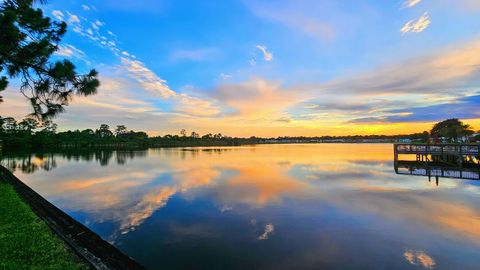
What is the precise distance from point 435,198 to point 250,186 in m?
10.8

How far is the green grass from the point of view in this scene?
15.9 ft

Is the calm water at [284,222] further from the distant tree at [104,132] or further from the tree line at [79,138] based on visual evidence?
the distant tree at [104,132]

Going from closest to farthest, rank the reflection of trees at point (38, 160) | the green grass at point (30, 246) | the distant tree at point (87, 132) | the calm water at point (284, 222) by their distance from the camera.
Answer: the green grass at point (30, 246) < the calm water at point (284, 222) < the reflection of trees at point (38, 160) < the distant tree at point (87, 132)

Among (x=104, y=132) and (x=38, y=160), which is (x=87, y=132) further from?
(x=38, y=160)

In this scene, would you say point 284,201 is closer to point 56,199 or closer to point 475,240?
point 475,240

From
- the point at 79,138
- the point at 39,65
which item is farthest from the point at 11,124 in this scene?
the point at 39,65

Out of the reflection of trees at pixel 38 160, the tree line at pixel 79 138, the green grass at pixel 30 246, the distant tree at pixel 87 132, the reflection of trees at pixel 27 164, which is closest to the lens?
the green grass at pixel 30 246

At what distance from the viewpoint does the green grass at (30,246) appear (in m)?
4.85

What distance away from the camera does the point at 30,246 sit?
18.4ft

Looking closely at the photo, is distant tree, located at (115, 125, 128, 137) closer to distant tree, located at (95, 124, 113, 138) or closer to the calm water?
distant tree, located at (95, 124, 113, 138)

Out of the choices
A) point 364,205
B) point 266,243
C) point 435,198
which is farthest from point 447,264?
point 435,198

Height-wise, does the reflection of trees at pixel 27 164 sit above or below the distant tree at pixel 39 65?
below

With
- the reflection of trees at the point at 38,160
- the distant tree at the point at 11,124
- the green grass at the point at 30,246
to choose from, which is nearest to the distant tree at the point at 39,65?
the green grass at the point at 30,246

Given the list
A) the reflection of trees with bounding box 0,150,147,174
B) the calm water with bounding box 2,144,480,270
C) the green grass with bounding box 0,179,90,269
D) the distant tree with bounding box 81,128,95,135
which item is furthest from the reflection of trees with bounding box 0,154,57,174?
the distant tree with bounding box 81,128,95,135
